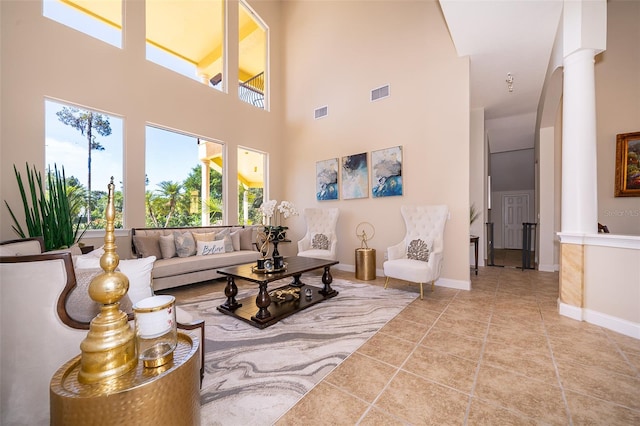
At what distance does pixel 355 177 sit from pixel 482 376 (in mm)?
3692

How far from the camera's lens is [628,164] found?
386 centimetres

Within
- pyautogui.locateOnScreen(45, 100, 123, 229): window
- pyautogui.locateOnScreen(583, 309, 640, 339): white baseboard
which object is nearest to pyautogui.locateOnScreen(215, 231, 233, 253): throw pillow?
pyautogui.locateOnScreen(45, 100, 123, 229): window

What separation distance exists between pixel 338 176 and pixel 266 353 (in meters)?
3.76

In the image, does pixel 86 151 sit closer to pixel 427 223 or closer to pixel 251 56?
pixel 251 56

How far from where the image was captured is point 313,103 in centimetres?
568

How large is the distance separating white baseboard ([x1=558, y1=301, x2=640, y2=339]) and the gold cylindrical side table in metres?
2.28

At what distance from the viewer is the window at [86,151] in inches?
133

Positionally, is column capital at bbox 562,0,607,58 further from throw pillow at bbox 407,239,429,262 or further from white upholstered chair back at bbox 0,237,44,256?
white upholstered chair back at bbox 0,237,44,256

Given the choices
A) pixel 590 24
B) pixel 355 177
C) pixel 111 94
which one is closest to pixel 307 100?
pixel 355 177

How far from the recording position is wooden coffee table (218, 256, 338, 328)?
2.54 metres

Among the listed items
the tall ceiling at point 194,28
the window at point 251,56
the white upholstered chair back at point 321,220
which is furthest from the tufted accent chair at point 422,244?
the tall ceiling at point 194,28

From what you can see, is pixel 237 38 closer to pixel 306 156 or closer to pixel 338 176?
pixel 306 156

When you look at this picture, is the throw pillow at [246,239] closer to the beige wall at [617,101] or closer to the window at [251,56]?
the window at [251,56]

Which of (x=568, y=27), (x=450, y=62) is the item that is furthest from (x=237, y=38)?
(x=568, y=27)
